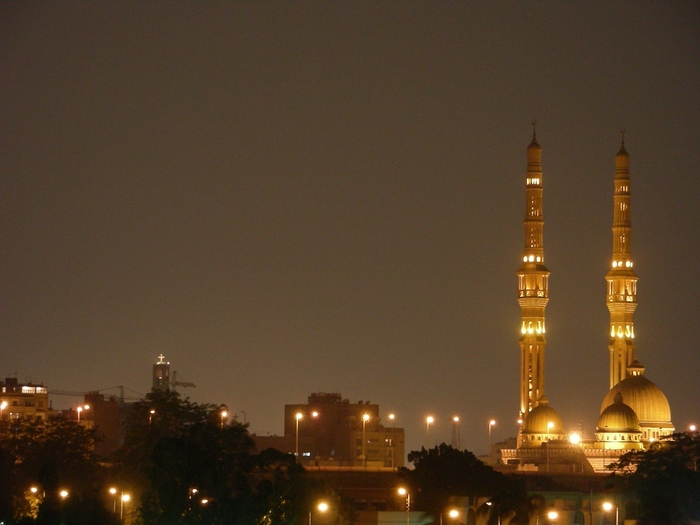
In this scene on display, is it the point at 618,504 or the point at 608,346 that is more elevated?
the point at 608,346

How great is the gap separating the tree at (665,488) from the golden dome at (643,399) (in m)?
48.9

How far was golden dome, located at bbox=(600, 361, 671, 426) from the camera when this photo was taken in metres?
160

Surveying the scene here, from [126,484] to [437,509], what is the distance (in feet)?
49.5

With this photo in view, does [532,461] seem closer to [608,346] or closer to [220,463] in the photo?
[608,346]

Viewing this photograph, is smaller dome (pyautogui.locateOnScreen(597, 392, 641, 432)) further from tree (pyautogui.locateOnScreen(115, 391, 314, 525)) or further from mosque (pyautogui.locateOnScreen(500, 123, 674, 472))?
tree (pyautogui.locateOnScreen(115, 391, 314, 525))

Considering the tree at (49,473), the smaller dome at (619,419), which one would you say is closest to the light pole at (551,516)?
the tree at (49,473)

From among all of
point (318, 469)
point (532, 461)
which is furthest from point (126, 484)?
point (532, 461)

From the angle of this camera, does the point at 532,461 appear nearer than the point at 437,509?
No

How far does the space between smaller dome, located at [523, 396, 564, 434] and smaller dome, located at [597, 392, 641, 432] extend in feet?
14.7

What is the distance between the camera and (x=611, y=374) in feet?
553

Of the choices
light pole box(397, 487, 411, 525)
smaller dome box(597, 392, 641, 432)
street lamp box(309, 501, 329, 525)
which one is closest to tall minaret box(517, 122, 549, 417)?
smaller dome box(597, 392, 641, 432)

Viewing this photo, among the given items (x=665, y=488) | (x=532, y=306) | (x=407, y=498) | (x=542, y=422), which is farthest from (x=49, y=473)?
(x=532, y=306)

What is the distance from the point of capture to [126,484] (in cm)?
9594

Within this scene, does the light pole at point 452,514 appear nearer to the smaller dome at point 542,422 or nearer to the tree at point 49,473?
the tree at point 49,473
